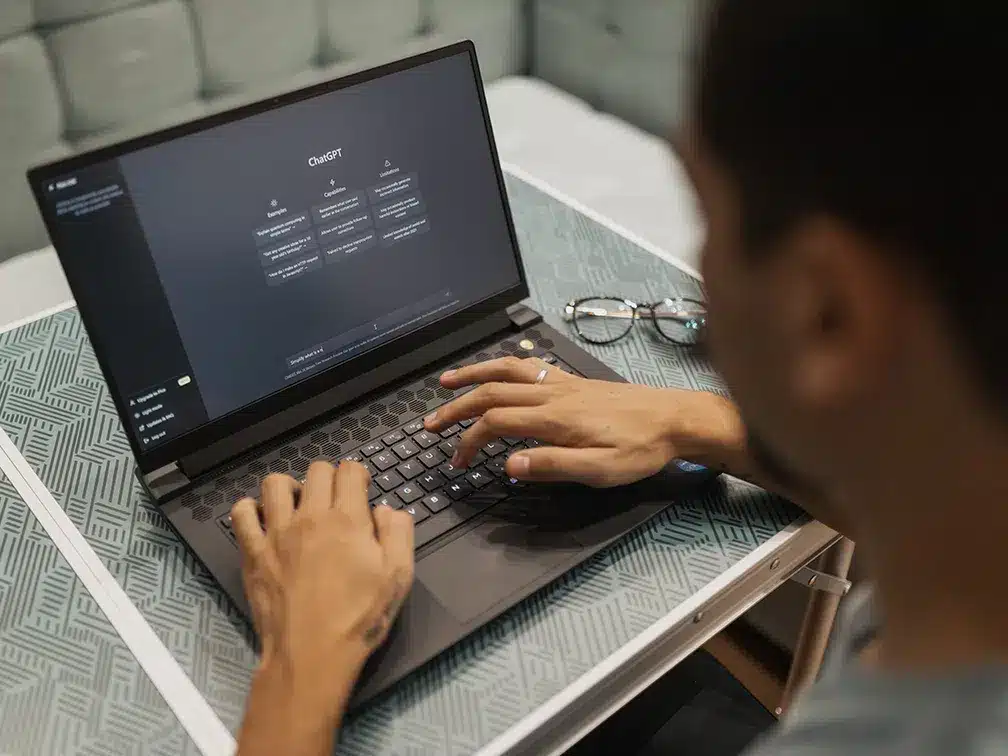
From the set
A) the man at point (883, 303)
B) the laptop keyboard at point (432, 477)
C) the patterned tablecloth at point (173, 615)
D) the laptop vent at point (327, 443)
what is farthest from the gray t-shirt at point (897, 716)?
the laptop vent at point (327, 443)

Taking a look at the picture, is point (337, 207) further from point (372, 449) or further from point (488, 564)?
point (488, 564)

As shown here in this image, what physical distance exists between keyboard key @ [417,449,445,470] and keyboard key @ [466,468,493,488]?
0.09ft

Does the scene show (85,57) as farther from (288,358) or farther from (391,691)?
(391,691)

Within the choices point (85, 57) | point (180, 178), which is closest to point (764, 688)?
point (180, 178)

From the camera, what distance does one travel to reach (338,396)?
845 mm

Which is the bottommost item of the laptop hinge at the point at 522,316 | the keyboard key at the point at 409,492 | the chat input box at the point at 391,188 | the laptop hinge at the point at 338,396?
the keyboard key at the point at 409,492

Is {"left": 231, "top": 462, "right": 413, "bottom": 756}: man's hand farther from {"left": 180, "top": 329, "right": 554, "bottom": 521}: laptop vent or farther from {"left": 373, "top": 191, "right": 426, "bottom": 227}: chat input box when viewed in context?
{"left": 373, "top": 191, "right": 426, "bottom": 227}: chat input box

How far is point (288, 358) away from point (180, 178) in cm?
17

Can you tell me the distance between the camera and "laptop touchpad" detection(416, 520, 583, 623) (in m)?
0.71

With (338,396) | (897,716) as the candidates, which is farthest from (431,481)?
(897,716)

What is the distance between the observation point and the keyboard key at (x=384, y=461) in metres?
0.79

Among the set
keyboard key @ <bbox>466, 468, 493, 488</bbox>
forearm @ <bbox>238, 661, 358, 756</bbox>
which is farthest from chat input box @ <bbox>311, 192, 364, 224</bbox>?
forearm @ <bbox>238, 661, 358, 756</bbox>

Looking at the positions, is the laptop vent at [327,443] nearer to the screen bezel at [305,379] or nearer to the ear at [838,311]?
the screen bezel at [305,379]

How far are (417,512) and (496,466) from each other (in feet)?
0.27
